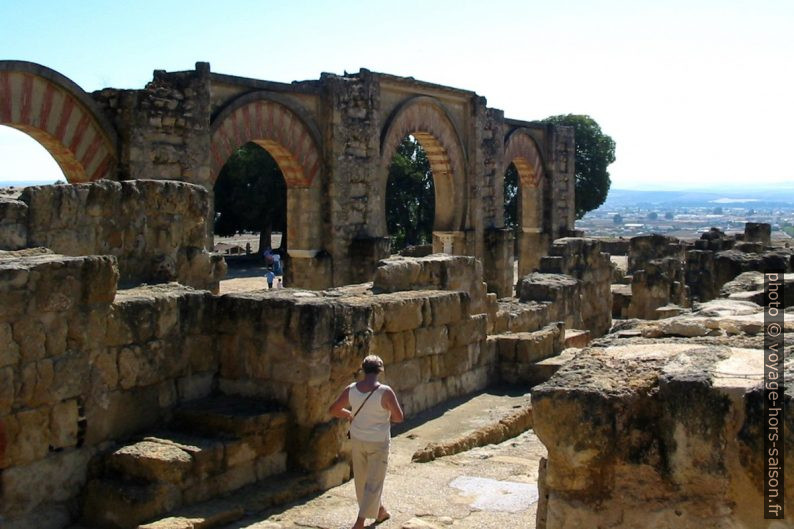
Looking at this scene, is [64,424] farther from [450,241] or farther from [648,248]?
[648,248]

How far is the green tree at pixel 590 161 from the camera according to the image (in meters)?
39.0

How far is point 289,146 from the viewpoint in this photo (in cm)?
1443

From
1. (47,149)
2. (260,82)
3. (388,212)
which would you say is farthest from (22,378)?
(388,212)

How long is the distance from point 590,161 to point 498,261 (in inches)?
807

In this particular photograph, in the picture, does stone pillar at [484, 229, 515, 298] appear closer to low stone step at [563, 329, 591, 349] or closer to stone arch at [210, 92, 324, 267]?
stone arch at [210, 92, 324, 267]

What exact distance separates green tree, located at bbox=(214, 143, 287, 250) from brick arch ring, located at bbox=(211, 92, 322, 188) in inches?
550

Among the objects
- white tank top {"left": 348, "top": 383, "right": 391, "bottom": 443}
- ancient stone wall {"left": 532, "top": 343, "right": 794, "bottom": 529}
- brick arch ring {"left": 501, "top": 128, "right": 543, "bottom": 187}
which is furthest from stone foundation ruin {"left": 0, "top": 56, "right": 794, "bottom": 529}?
brick arch ring {"left": 501, "top": 128, "right": 543, "bottom": 187}

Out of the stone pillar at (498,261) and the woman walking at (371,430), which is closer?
the woman walking at (371,430)

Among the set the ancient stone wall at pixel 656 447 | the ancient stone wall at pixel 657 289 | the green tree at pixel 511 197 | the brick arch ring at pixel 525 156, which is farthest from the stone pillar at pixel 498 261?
the green tree at pixel 511 197

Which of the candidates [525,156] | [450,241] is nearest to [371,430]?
[450,241]

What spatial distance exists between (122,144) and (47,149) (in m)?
0.92

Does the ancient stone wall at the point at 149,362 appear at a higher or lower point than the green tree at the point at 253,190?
lower

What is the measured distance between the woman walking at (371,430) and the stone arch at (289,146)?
27.1 feet

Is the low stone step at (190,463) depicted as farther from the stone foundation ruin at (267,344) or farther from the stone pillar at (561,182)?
the stone pillar at (561,182)
